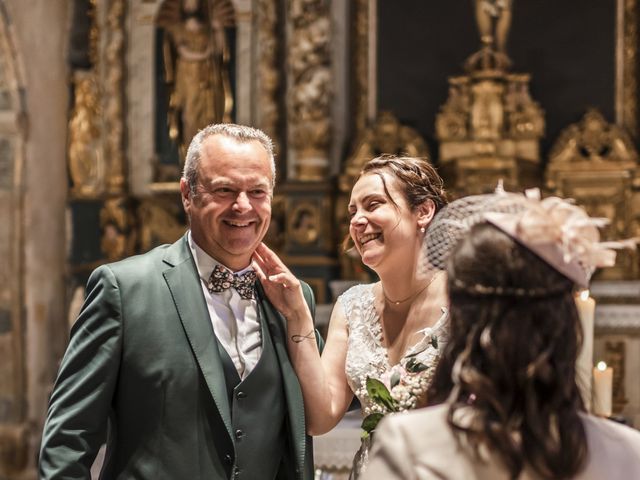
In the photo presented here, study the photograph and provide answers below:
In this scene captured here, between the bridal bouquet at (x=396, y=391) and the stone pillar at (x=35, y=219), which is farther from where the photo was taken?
the stone pillar at (x=35, y=219)

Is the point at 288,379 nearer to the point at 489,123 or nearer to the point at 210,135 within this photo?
the point at 210,135

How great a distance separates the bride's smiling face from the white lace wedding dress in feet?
0.68

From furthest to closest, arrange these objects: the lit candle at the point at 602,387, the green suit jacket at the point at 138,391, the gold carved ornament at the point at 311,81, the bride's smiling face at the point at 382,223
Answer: the gold carved ornament at the point at 311,81 → the lit candle at the point at 602,387 → the bride's smiling face at the point at 382,223 → the green suit jacket at the point at 138,391

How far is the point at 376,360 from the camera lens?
3.41 metres

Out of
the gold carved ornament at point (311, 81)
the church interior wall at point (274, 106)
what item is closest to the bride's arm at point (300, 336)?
the church interior wall at point (274, 106)

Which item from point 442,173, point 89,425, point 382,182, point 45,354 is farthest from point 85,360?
point 45,354

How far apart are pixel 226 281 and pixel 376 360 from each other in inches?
22.3

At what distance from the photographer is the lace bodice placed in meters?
3.34

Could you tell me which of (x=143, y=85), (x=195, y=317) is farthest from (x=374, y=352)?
(x=143, y=85)

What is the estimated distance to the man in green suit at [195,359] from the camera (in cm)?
290

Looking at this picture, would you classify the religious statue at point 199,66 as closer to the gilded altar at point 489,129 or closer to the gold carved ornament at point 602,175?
the gilded altar at point 489,129

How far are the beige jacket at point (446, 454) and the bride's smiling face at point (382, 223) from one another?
4.92ft

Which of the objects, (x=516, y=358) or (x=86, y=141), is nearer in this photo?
(x=516, y=358)

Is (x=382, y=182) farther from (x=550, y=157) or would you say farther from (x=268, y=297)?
(x=550, y=157)
